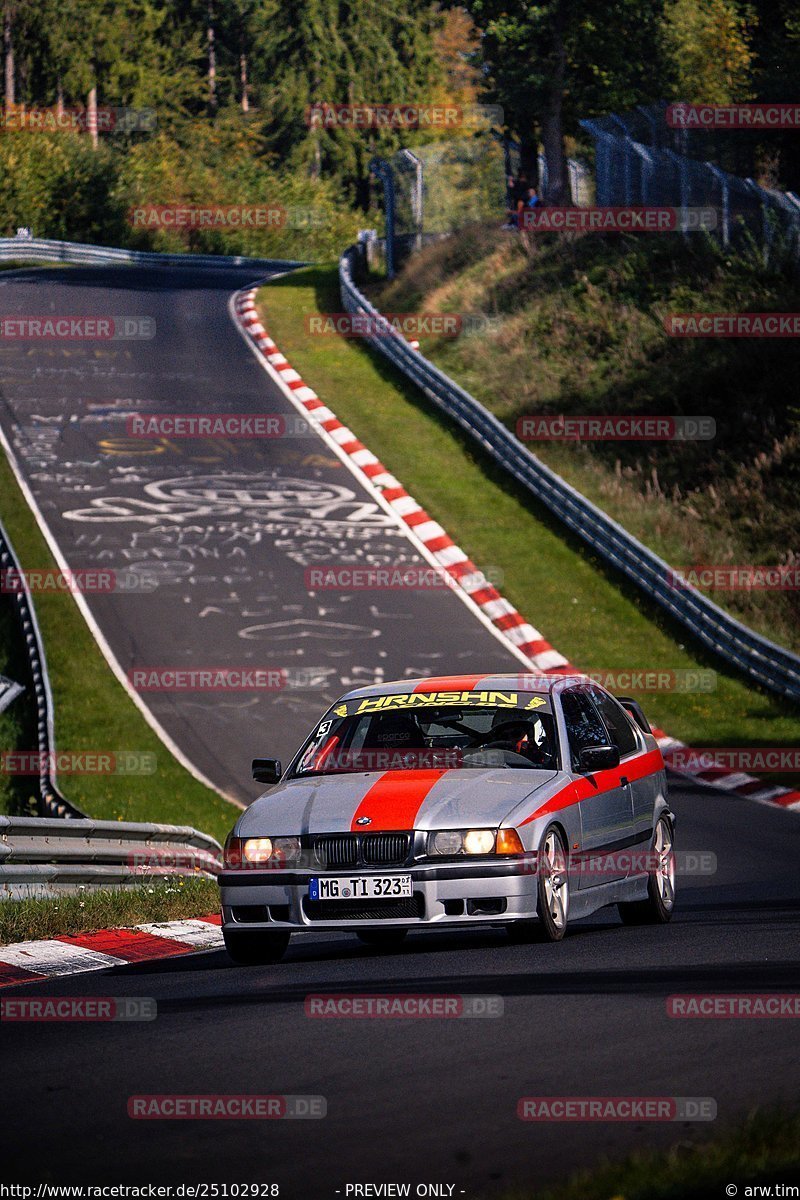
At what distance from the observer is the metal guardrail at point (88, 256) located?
A: 55250 millimetres

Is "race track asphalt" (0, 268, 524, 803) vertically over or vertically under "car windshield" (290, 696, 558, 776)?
under

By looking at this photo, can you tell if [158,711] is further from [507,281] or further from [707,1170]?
[507,281]

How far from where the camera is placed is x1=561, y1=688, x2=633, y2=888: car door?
10.1m

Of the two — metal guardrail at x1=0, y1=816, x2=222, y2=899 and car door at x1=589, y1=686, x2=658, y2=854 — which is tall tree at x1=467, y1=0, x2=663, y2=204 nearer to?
metal guardrail at x1=0, y1=816, x2=222, y2=899

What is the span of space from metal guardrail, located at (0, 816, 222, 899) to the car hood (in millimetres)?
2258

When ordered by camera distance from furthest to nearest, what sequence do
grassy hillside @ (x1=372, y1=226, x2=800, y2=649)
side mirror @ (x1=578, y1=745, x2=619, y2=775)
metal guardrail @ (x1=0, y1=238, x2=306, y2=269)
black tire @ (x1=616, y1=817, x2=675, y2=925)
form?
metal guardrail @ (x1=0, y1=238, x2=306, y2=269), grassy hillside @ (x1=372, y1=226, x2=800, y2=649), black tire @ (x1=616, y1=817, x2=675, y2=925), side mirror @ (x1=578, y1=745, x2=619, y2=775)

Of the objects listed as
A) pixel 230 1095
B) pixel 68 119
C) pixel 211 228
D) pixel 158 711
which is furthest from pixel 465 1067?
pixel 68 119

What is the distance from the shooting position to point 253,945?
9.52 meters

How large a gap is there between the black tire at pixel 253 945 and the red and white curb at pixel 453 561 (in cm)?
1008

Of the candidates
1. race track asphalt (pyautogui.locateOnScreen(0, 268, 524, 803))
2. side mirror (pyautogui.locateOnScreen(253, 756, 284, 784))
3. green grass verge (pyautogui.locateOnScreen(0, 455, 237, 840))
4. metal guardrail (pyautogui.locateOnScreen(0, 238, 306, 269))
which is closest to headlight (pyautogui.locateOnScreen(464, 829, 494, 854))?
side mirror (pyautogui.locateOnScreen(253, 756, 284, 784))

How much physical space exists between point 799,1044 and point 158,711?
15.6m

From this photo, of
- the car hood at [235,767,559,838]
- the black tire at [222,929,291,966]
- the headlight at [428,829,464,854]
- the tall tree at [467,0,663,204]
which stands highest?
the tall tree at [467,0,663,204]

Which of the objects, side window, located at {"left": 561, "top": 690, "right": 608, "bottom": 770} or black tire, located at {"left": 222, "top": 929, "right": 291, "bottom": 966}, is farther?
side window, located at {"left": 561, "top": 690, "right": 608, "bottom": 770}

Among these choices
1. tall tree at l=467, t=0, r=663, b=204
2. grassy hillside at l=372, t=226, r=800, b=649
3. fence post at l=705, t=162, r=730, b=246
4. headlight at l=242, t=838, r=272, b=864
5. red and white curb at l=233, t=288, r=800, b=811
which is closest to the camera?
headlight at l=242, t=838, r=272, b=864
